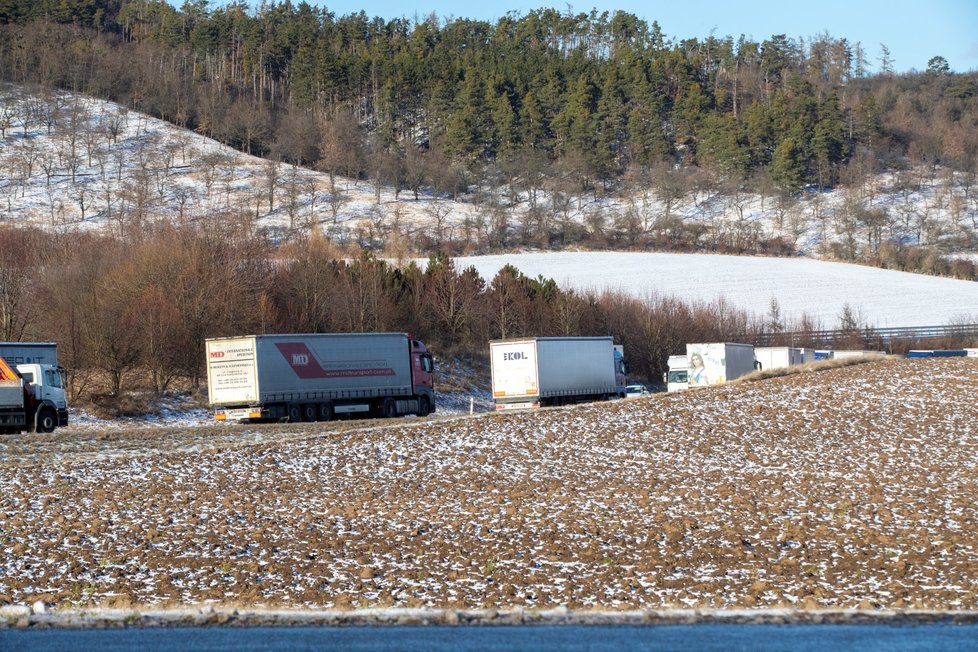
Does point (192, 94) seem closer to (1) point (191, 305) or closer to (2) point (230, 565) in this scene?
(1) point (191, 305)

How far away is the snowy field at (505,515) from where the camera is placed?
16641 millimetres

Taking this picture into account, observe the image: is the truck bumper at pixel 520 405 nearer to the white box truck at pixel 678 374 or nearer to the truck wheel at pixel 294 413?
the truck wheel at pixel 294 413

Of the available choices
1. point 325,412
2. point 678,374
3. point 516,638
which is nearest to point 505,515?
point 516,638

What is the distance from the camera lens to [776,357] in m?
69.6

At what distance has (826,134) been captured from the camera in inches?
7003

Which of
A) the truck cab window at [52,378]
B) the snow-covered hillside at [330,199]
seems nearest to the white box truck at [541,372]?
the truck cab window at [52,378]

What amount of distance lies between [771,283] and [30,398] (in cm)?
9080

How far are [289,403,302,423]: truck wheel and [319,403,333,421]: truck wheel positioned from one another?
1329 mm

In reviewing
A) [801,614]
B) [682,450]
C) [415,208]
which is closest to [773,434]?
[682,450]

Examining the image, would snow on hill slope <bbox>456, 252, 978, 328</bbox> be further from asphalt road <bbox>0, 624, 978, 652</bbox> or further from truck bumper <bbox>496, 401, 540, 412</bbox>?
asphalt road <bbox>0, 624, 978, 652</bbox>

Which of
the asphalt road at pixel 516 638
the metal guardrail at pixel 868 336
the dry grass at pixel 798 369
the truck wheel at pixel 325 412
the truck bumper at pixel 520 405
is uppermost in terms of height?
the metal guardrail at pixel 868 336

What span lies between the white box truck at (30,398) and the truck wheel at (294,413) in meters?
9.02

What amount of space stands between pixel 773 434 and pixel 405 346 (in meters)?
22.6

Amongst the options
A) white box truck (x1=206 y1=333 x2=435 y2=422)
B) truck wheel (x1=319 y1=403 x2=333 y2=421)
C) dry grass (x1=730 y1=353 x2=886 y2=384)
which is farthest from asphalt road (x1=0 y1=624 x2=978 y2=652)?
dry grass (x1=730 y1=353 x2=886 y2=384)
